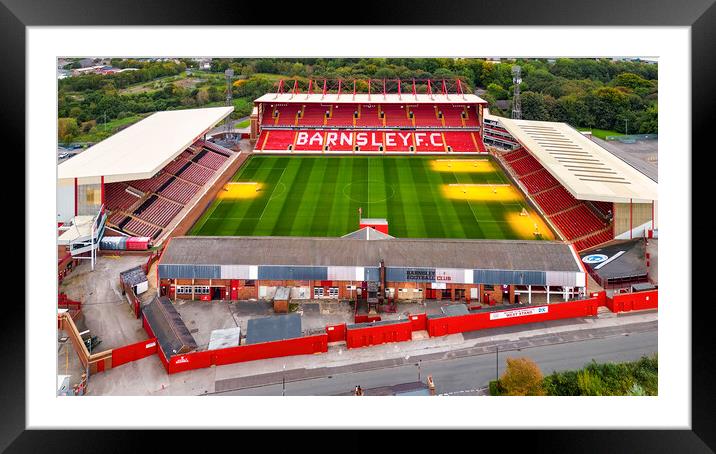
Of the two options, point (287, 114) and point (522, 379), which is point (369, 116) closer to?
point (287, 114)

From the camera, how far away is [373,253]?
18.6 meters

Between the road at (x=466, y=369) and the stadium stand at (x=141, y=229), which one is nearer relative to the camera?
the road at (x=466, y=369)

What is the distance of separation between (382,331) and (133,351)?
6.85m

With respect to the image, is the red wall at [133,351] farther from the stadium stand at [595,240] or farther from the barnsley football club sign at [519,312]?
the stadium stand at [595,240]

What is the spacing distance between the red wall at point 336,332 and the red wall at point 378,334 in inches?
17.6

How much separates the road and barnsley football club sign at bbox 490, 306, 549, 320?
1486 millimetres

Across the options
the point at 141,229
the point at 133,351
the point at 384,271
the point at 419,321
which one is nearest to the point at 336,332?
the point at 419,321

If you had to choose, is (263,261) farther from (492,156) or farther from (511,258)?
Answer: (492,156)

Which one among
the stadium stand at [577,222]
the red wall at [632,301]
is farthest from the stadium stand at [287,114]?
the red wall at [632,301]

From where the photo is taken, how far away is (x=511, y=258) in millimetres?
18188

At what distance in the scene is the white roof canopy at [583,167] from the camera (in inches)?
866

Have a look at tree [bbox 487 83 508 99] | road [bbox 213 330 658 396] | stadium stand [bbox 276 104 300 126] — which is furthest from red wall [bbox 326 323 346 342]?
tree [bbox 487 83 508 99]
